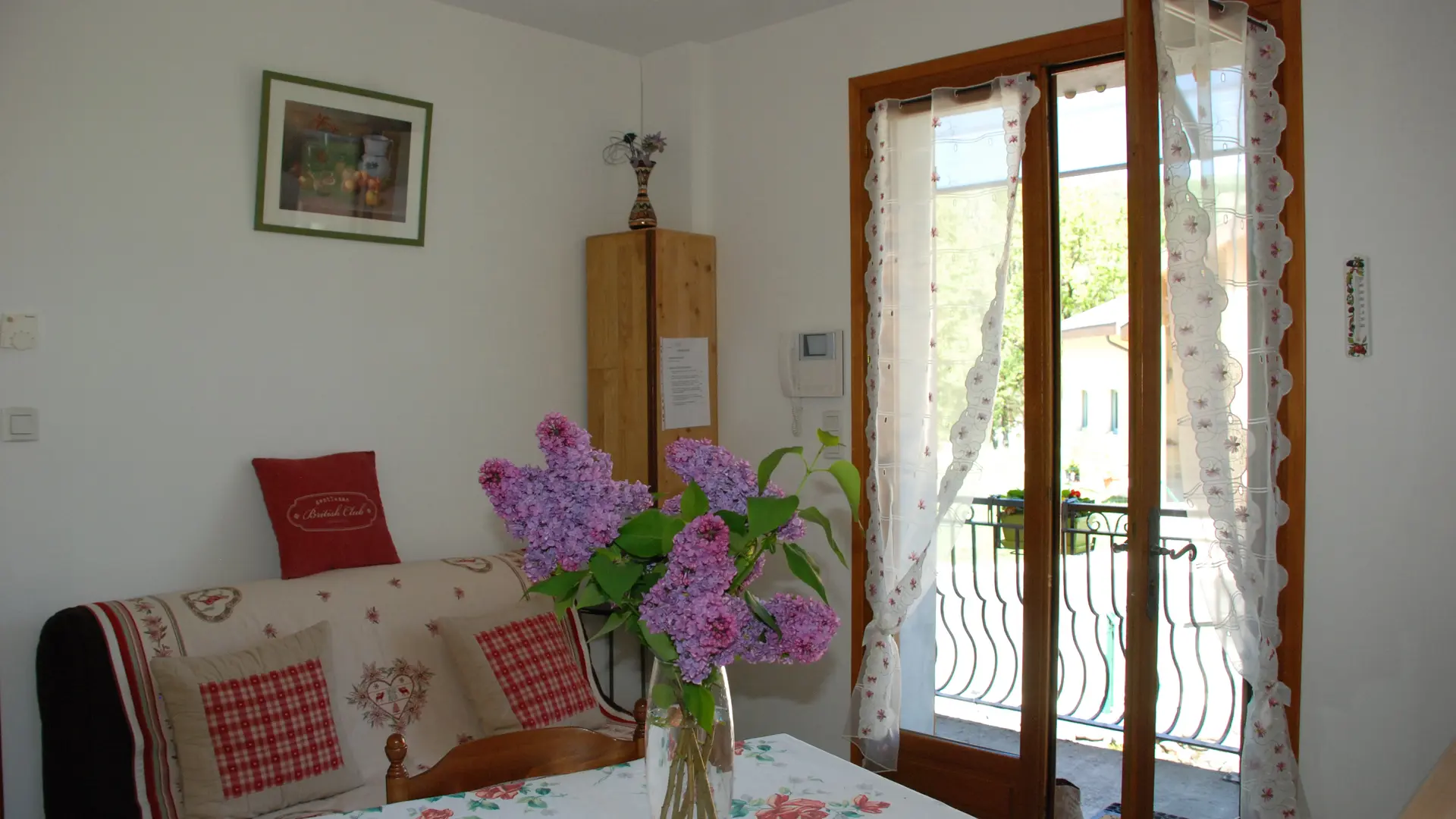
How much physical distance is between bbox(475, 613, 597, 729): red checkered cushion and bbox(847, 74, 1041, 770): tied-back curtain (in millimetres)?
1025

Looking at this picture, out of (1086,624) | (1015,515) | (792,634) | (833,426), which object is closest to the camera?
(792,634)

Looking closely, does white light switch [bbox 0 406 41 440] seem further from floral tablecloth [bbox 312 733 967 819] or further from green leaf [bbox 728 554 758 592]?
green leaf [bbox 728 554 758 592]

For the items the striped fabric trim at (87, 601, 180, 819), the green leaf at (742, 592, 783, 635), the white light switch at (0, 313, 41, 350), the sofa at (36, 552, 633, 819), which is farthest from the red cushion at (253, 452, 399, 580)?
the green leaf at (742, 592, 783, 635)

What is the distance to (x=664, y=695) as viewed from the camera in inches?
48.5

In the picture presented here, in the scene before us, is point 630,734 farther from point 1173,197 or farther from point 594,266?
point 1173,197

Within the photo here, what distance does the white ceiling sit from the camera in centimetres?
350

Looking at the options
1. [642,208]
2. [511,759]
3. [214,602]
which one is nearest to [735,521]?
[511,759]

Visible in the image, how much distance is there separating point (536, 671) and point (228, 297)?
4.59 ft

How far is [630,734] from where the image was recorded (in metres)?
2.89

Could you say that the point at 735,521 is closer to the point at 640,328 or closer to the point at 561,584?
the point at 561,584

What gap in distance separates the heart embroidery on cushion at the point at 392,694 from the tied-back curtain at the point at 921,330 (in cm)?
143

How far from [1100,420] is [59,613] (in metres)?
4.10

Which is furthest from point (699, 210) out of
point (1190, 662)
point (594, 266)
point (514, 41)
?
point (1190, 662)

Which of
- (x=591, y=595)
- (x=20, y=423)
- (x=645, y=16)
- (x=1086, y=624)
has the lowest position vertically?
(x=1086, y=624)
